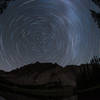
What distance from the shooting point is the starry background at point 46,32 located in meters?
1.11

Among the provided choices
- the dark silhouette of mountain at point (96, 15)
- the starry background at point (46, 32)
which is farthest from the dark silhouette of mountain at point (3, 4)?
the dark silhouette of mountain at point (96, 15)

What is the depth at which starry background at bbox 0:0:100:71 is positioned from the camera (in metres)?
1.11

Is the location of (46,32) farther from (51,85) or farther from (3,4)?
(51,85)

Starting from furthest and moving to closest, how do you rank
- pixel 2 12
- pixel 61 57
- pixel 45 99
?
pixel 61 57
pixel 2 12
pixel 45 99

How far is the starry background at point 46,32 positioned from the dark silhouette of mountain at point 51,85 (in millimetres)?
497

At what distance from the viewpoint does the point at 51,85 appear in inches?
19.6

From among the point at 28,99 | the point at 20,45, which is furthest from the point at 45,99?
the point at 20,45

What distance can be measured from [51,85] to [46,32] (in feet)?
2.83

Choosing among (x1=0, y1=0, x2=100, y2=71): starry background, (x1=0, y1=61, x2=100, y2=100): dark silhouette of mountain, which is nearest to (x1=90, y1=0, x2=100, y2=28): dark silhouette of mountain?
(x1=0, y1=0, x2=100, y2=71): starry background

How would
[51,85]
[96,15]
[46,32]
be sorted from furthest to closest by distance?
[46,32] < [96,15] < [51,85]

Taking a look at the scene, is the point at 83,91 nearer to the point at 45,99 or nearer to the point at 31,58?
the point at 45,99

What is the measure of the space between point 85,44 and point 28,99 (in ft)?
2.29

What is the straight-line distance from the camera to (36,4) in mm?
1248

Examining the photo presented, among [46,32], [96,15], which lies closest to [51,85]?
[96,15]
